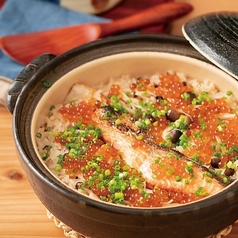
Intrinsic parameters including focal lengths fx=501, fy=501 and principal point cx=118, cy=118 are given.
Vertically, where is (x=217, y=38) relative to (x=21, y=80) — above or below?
above

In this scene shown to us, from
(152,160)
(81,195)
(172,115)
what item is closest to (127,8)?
(172,115)

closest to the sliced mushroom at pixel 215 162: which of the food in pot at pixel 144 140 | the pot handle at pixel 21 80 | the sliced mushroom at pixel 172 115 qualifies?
the food in pot at pixel 144 140

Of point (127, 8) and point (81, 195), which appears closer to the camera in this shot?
point (81, 195)

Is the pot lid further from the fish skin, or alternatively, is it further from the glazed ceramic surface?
the fish skin

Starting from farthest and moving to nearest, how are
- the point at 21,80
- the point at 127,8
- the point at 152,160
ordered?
the point at 127,8, the point at 21,80, the point at 152,160

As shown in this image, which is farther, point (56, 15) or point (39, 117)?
point (56, 15)

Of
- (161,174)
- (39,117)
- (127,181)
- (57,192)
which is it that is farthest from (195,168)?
(39,117)

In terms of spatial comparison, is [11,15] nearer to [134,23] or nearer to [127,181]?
[134,23]

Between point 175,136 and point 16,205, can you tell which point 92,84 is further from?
point 16,205
